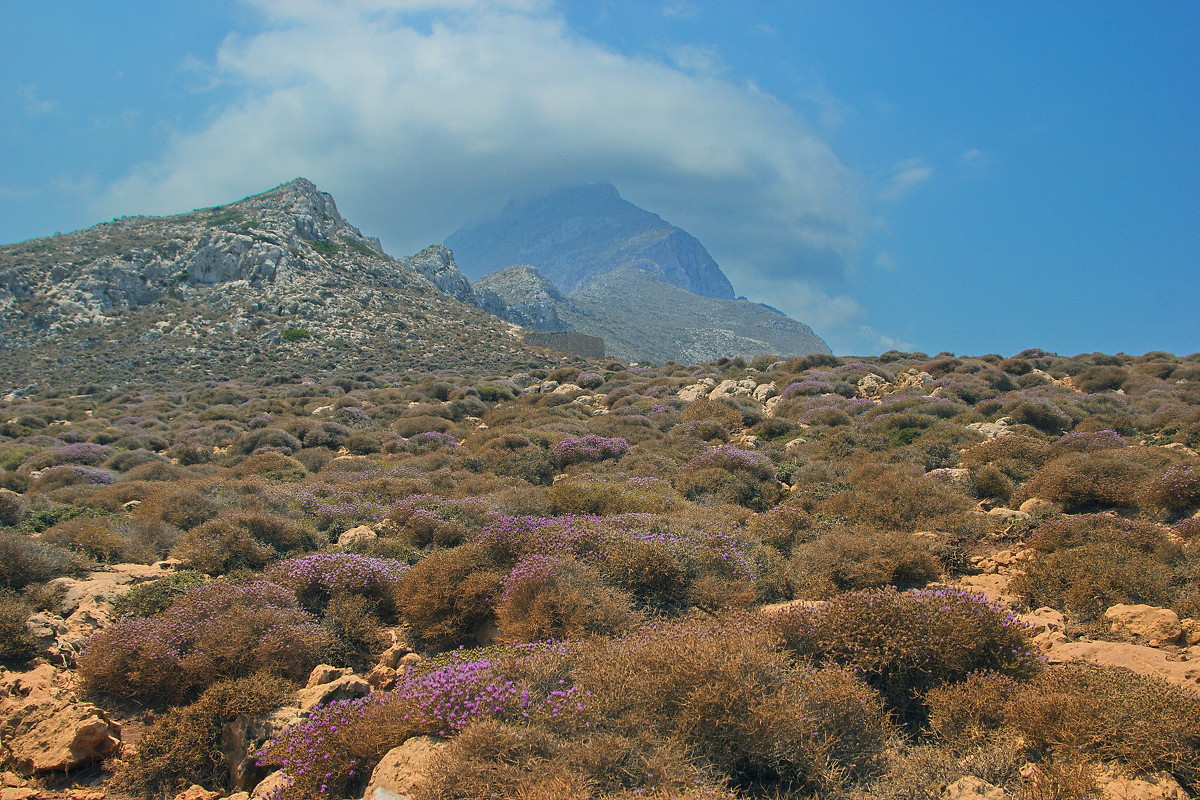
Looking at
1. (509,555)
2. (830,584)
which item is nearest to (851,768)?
(830,584)

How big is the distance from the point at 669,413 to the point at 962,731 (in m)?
16.4

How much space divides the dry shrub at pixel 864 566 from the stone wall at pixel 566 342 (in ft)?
181

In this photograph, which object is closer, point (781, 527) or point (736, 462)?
point (781, 527)

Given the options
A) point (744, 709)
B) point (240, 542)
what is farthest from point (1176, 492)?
A: point (240, 542)

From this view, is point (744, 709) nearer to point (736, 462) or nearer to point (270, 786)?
point (270, 786)

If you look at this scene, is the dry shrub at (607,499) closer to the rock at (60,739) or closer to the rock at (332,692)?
the rock at (332,692)

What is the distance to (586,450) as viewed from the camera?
16000mm

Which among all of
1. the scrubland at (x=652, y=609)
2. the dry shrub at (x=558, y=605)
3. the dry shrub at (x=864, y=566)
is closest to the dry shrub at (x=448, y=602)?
the scrubland at (x=652, y=609)

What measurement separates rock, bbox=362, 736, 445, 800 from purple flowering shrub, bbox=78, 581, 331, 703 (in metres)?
2.18

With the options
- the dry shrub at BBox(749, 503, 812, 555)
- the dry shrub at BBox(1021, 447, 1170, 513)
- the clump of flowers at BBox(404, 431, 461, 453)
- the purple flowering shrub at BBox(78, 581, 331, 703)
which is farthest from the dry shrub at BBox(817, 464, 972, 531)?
the clump of flowers at BBox(404, 431, 461, 453)

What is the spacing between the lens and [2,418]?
25.0 meters

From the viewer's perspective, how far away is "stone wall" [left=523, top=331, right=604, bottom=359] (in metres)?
64.4

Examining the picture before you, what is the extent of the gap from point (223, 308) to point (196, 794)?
59.7 m

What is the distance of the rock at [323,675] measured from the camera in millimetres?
6230
